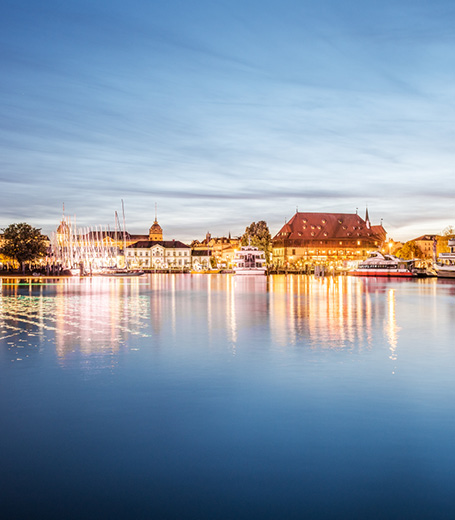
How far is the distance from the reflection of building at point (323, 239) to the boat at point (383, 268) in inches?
2486

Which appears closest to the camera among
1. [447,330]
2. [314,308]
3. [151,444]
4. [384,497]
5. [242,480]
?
[384,497]

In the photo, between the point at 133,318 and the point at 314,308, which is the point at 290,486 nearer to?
the point at 133,318

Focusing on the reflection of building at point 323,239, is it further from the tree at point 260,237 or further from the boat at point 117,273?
the boat at point 117,273

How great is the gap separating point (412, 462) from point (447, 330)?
1615 cm

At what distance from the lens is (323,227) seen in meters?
193

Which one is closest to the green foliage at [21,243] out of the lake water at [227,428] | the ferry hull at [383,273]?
the ferry hull at [383,273]

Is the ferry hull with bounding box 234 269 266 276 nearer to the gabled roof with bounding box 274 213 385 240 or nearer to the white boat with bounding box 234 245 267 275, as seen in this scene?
the white boat with bounding box 234 245 267 275

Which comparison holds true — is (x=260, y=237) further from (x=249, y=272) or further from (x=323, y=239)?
(x=323, y=239)

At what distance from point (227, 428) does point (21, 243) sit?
100 metres

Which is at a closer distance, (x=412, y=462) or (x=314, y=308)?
(x=412, y=462)

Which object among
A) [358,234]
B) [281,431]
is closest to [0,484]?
[281,431]

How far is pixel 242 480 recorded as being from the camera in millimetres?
7395

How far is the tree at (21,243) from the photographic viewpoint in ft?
335

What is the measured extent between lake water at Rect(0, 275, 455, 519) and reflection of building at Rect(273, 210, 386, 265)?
16973cm
